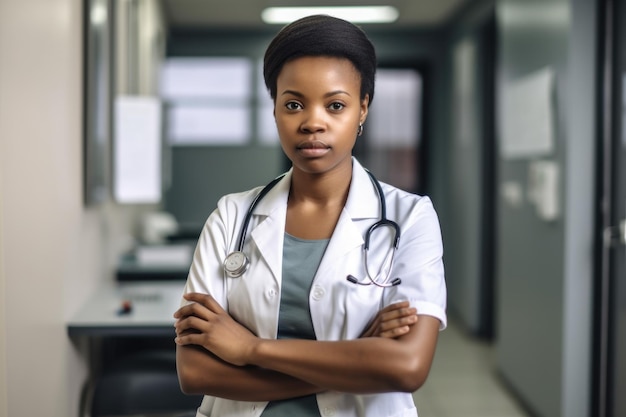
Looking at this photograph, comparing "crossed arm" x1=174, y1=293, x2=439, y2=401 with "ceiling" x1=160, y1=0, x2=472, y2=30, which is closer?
"crossed arm" x1=174, y1=293, x2=439, y2=401

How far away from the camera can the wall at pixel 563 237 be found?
8.11 ft

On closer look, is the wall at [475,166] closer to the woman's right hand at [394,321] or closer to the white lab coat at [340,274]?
the white lab coat at [340,274]

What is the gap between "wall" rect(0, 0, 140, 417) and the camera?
1.62 meters

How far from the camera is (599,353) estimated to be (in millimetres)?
2469

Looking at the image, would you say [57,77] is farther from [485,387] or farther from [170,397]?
[485,387]

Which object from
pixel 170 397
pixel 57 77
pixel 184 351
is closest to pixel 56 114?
pixel 57 77

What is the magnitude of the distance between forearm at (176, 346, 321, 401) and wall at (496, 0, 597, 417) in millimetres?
1811

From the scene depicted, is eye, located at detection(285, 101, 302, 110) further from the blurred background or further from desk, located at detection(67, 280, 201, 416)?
desk, located at detection(67, 280, 201, 416)

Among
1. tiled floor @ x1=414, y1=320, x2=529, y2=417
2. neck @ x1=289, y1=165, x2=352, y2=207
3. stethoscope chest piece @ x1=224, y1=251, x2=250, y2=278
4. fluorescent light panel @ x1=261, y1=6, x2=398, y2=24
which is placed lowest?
tiled floor @ x1=414, y1=320, x2=529, y2=417

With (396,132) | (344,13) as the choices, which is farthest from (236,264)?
(396,132)

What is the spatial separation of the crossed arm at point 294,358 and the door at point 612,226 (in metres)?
1.63

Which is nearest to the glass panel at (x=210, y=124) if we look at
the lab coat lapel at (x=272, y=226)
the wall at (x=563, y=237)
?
the wall at (x=563, y=237)

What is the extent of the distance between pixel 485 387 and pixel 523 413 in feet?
1.26

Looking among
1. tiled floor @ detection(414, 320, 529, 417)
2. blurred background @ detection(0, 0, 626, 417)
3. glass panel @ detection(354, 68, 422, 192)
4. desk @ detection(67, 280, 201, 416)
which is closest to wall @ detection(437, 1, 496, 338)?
blurred background @ detection(0, 0, 626, 417)
